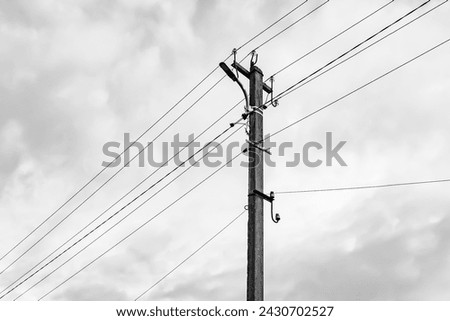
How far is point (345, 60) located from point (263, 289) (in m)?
4.44

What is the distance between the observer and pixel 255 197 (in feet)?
35.9

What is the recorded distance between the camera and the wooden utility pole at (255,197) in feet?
33.5

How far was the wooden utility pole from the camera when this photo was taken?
10.2 metres

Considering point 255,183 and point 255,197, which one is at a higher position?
point 255,183

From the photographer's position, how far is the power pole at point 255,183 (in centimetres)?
1024

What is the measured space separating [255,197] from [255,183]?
11.8 inches

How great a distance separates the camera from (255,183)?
1111 centimetres

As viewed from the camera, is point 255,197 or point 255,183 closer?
point 255,197
